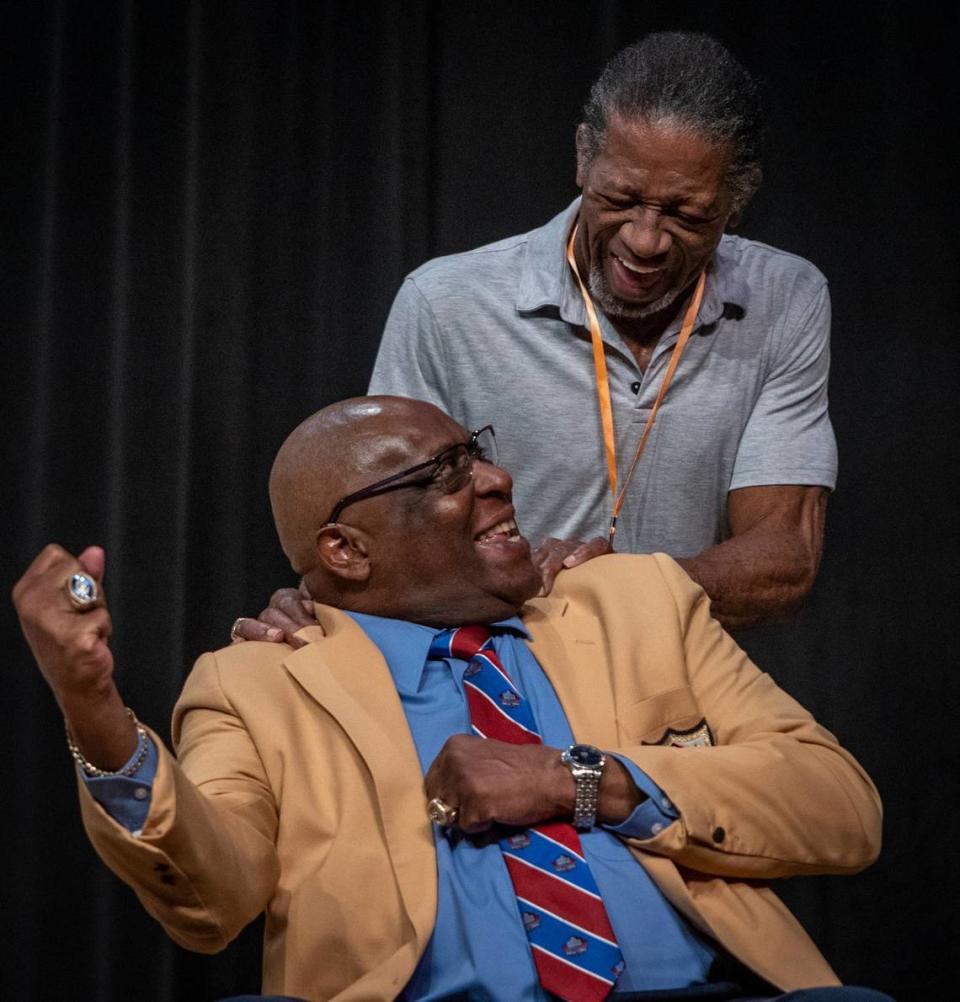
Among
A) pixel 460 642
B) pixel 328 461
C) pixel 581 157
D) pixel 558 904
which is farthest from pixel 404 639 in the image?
pixel 581 157

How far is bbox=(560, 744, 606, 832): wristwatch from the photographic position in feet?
6.89

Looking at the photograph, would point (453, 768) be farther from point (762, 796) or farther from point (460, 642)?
point (762, 796)

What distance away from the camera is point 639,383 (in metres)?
3.12

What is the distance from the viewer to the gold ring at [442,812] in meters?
2.07

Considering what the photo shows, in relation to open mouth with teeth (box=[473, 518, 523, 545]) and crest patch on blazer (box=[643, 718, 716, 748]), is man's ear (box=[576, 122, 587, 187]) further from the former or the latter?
crest patch on blazer (box=[643, 718, 716, 748])

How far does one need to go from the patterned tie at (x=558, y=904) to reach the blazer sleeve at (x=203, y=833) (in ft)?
1.11

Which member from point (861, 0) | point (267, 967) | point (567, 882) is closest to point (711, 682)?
point (567, 882)

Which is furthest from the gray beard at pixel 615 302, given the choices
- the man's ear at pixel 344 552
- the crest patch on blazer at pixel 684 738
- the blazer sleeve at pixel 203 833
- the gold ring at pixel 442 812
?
the gold ring at pixel 442 812

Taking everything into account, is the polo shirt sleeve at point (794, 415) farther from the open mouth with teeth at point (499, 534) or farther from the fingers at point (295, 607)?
the fingers at point (295, 607)

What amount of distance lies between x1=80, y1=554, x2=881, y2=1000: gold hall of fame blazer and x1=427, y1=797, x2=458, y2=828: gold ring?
53 millimetres

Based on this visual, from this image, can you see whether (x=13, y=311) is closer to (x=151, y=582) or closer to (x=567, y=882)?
(x=151, y=582)

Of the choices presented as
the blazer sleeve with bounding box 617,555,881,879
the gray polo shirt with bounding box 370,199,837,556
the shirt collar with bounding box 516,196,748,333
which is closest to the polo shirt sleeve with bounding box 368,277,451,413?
the gray polo shirt with bounding box 370,199,837,556

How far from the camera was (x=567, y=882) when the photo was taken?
2.07 metres

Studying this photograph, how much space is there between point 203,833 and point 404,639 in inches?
22.8
